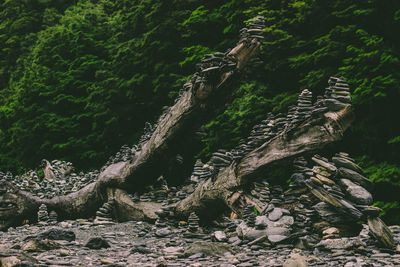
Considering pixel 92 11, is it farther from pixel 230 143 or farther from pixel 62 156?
pixel 230 143

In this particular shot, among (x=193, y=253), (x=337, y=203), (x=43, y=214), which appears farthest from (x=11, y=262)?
(x=43, y=214)

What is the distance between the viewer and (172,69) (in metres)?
13.2

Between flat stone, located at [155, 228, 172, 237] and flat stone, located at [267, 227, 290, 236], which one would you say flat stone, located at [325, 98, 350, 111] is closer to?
flat stone, located at [267, 227, 290, 236]

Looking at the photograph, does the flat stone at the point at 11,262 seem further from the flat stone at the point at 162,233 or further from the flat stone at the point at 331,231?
the flat stone at the point at 331,231

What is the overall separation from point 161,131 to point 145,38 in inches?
283

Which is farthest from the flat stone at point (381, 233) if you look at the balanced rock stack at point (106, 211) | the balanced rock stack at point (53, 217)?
the balanced rock stack at point (53, 217)

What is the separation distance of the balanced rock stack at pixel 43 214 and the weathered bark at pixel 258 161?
358 centimetres

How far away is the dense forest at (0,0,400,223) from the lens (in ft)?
26.0

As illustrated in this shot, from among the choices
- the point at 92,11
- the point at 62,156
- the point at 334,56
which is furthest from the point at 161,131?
the point at 92,11

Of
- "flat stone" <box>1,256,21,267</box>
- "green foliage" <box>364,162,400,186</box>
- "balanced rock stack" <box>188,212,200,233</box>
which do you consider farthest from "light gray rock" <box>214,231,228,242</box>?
"green foliage" <box>364,162,400,186</box>

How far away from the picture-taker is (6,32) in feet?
85.8

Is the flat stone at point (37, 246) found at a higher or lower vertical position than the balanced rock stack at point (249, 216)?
lower

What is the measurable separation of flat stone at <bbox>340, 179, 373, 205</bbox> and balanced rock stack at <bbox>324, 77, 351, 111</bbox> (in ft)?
3.11

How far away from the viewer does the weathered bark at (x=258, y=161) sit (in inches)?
195
